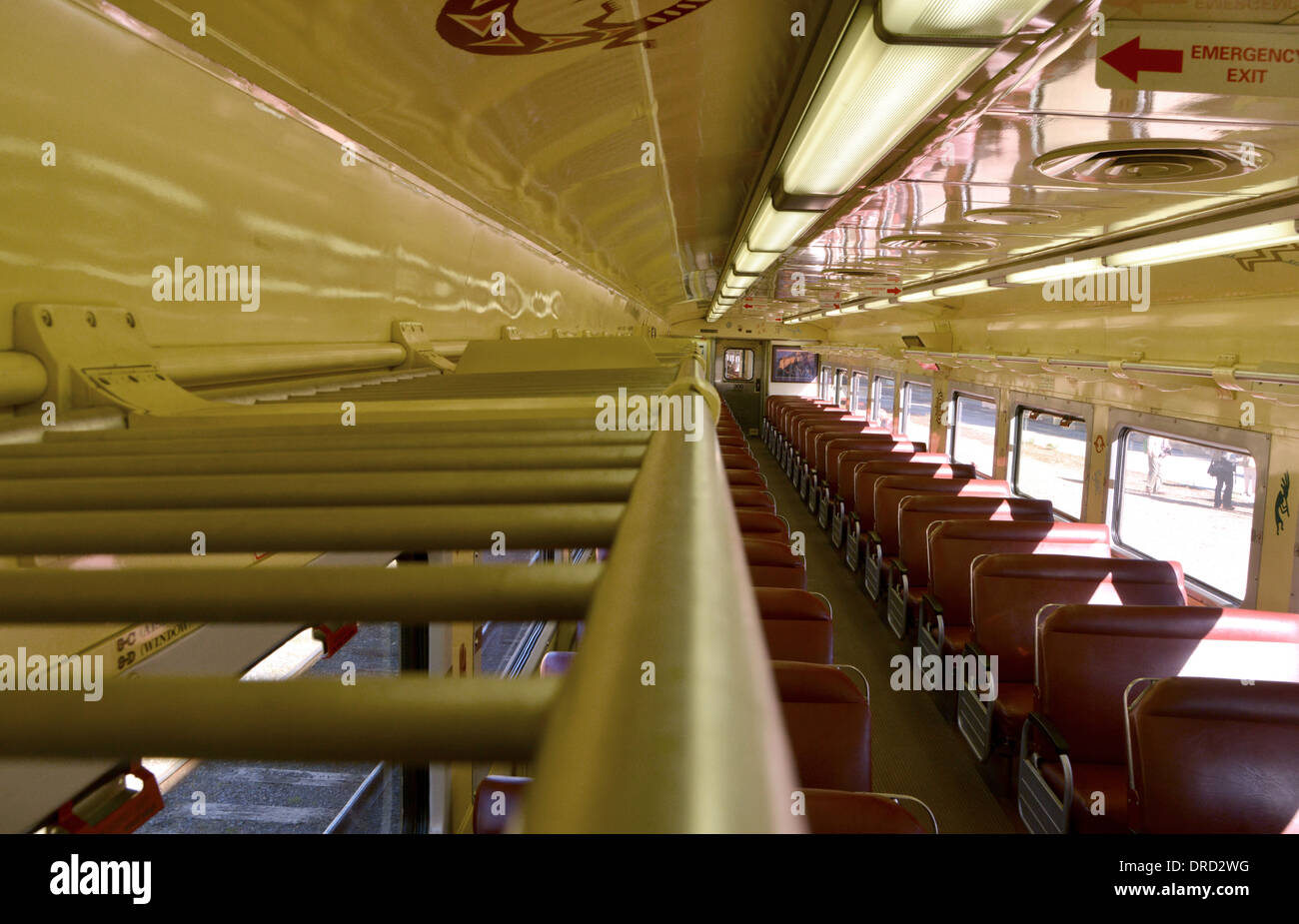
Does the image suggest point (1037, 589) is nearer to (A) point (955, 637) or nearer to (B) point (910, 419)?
(A) point (955, 637)

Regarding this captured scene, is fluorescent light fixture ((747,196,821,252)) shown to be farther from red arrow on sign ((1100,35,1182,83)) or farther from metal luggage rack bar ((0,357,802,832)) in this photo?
metal luggage rack bar ((0,357,802,832))

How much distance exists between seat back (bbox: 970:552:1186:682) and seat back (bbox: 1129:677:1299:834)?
1.76m

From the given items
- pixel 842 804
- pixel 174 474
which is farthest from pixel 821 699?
pixel 174 474

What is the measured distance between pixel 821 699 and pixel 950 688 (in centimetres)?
294

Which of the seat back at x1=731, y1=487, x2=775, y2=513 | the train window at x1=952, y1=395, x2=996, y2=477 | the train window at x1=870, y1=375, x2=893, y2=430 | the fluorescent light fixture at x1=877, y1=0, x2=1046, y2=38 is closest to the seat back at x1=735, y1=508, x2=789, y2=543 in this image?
the seat back at x1=731, y1=487, x2=775, y2=513

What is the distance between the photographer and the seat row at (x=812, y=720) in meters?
2.16

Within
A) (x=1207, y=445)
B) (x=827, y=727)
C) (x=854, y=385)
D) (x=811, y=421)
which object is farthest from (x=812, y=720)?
(x=854, y=385)

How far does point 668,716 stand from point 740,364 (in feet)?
75.1

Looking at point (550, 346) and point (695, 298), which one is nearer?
point (550, 346)

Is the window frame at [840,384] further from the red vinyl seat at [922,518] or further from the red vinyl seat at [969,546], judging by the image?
the red vinyl seat at [969,546]

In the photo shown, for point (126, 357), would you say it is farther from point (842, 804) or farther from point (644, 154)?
point (644, 154)

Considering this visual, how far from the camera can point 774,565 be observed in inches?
167
